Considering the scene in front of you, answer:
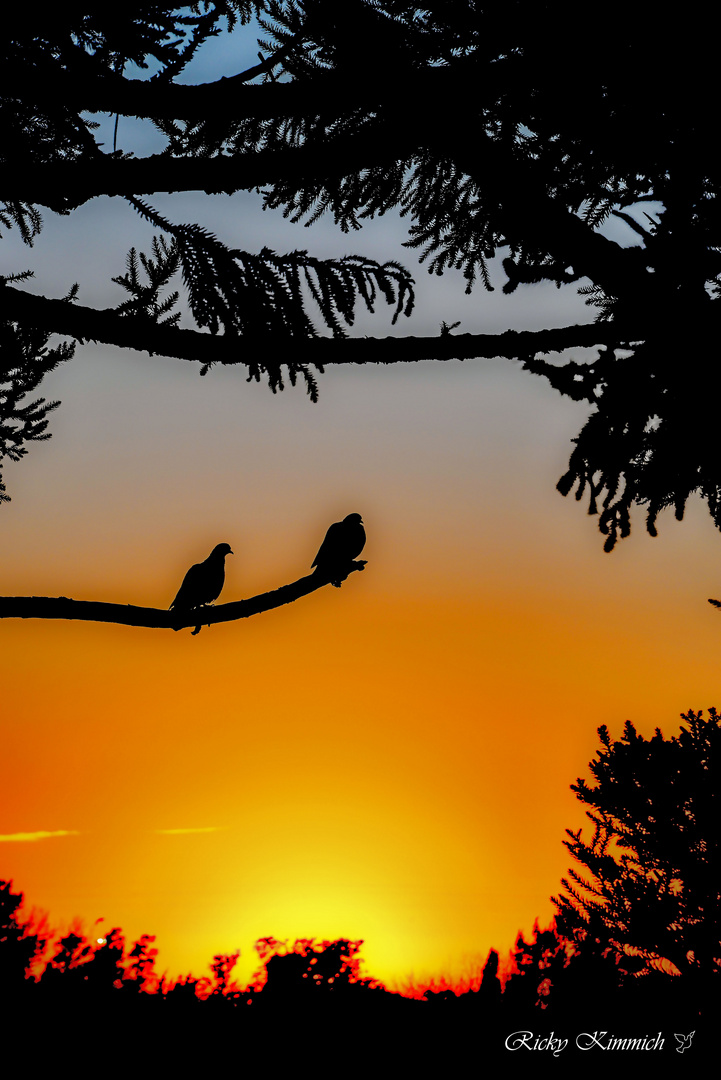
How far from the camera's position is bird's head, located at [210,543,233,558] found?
21.5 ft

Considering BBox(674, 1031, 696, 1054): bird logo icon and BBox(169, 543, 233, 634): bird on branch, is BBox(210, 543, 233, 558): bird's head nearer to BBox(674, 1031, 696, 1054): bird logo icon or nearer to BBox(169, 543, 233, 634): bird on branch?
BBox(169, 543, 233, 634): bird on branch

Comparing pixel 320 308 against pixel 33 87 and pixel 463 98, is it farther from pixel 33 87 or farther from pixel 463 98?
pixel 33 87

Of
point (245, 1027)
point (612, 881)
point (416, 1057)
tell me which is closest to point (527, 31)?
point (612, 881)

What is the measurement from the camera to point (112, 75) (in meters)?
2.07

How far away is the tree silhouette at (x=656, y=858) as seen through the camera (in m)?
10.3

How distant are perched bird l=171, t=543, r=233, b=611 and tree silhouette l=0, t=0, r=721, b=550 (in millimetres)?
2776

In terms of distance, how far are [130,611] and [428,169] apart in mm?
2589

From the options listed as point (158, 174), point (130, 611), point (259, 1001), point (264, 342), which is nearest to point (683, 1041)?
point (130, 611)

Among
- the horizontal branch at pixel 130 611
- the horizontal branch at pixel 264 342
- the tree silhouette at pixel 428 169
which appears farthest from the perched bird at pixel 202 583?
the horizontal branch at pixel 264 342

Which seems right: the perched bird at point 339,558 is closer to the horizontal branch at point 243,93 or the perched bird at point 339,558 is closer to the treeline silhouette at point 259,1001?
the horizontal branch at point 243,93

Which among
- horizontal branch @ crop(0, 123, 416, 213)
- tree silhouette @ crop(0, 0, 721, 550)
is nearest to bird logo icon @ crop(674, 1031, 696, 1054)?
tree silhouette @ crop(0, 0, 721, 550)

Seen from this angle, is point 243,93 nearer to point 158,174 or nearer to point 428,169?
point 158,174

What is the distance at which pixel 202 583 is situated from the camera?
5.95 metres

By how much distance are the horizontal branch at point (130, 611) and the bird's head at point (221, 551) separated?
4.33 meters
